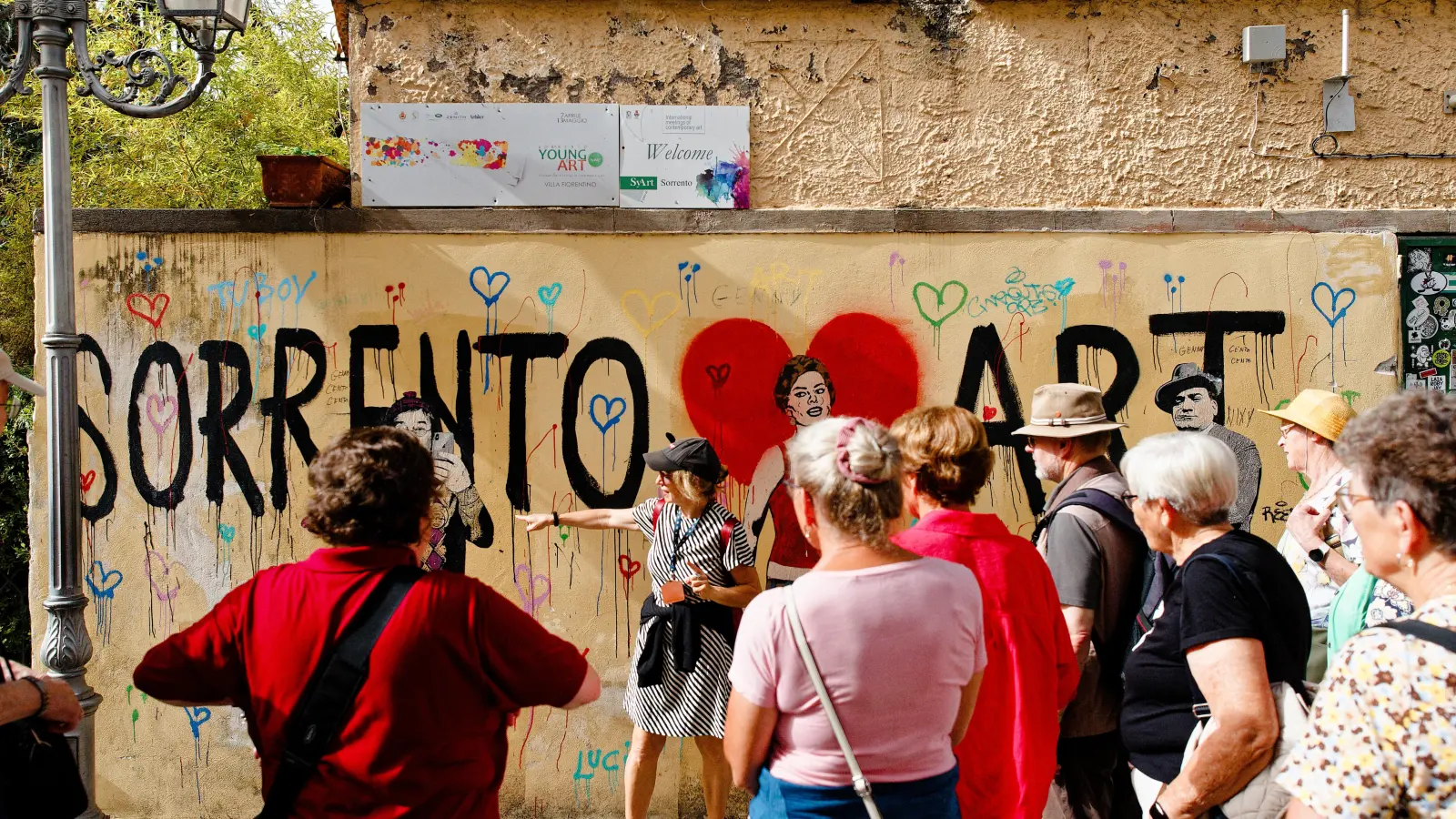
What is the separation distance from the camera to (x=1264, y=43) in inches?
202

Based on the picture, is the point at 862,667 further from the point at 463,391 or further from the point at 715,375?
the point at 463,391

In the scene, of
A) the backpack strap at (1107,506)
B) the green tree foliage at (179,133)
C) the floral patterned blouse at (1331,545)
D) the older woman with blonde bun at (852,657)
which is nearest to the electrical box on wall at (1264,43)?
the floral patterned blouse at (1331,545)

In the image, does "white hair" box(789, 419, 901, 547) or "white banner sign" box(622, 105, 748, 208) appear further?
"white banner sign" box(622, 105, 748, 208)

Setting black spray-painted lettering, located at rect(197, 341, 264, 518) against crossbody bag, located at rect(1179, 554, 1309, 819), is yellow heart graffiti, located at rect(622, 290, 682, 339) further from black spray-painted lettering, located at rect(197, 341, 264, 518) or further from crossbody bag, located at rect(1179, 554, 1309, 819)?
crossbody bag, located at rect(1179, 554, 1309, 819)

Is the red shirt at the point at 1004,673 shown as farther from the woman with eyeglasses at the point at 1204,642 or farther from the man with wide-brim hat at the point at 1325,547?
the man with wide-brim hat at the point at 1325,547

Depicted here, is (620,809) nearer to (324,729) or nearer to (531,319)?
(531,319)

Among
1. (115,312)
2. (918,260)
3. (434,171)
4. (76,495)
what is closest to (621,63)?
(434,171)

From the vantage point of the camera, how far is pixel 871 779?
7.43ft

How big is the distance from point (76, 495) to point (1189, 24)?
208 inches

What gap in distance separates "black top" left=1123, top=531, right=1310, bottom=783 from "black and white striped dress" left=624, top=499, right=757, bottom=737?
68.5 inches

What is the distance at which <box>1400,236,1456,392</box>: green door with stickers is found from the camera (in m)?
5.16

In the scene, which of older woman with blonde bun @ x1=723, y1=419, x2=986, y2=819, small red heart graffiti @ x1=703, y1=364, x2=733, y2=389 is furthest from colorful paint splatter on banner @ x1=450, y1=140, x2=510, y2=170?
older woman with blonde bun @ x1=723, y1=419, x2=986, y2=819

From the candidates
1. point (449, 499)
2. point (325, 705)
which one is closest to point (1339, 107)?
point (449, 499)

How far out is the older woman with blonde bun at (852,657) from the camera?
7.23ft
